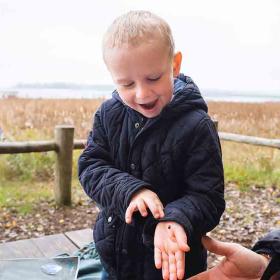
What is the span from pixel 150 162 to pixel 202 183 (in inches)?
5.3

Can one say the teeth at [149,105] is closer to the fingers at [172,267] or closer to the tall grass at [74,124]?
the fingers at [172,267]

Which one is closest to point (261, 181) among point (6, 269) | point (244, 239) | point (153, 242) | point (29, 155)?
point (244, 239)

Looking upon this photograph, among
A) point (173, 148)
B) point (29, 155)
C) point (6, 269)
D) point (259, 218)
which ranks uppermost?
point (173, 148)

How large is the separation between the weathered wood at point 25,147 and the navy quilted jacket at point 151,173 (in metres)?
2.22

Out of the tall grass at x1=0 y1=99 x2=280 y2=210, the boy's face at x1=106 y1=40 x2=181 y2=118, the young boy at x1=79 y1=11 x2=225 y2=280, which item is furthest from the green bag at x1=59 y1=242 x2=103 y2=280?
the tall grass at x1=0 y1=99 x2=280 y2=210

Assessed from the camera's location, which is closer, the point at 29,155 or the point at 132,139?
the point at 132,139

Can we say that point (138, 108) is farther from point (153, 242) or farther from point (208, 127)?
point (153, 242)

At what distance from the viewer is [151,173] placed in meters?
0.97

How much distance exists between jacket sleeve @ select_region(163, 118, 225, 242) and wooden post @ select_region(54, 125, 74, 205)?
2516 mm

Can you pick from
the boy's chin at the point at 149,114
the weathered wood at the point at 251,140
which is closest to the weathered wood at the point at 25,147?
the weathered wood at the point at 251,140

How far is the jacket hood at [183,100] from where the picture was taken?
0.97 m

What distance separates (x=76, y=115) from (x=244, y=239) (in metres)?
2.05

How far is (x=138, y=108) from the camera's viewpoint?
93 cm

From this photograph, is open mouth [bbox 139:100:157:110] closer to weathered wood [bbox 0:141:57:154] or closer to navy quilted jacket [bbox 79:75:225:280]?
navy quilted jacket [bbox 79:75:225:280]
